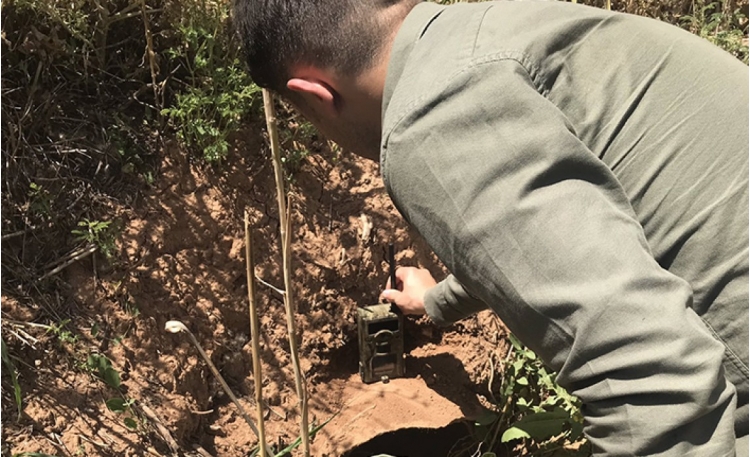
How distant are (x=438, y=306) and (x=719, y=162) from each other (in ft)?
3.02

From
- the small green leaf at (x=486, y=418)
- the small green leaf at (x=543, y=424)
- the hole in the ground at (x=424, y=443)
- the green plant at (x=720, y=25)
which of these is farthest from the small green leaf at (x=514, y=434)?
the green plant at (x=720, y=25)

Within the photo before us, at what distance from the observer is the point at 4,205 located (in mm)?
2242

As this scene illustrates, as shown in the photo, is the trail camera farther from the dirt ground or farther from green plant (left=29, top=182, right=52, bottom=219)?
green plant (left=29, top=182, right=52, bottom=219)

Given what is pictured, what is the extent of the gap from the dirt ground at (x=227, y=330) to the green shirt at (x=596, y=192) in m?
1.34

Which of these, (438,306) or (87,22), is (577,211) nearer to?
(438,306)

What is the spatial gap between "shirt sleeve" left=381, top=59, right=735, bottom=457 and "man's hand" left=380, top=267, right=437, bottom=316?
1.08 metres

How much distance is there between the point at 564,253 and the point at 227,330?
1.60 meters

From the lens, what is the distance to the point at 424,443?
97.8 inches

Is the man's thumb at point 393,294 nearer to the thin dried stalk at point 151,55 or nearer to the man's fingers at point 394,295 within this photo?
the man's fingers at point 394,295

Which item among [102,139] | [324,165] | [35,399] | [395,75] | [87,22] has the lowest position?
[35,399]

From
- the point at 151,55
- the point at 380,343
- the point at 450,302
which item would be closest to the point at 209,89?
the point at 151,55

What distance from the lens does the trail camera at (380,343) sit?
2.40 m

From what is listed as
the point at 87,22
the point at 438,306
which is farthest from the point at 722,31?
the point at 87,22

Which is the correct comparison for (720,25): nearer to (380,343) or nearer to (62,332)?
(380,343)
